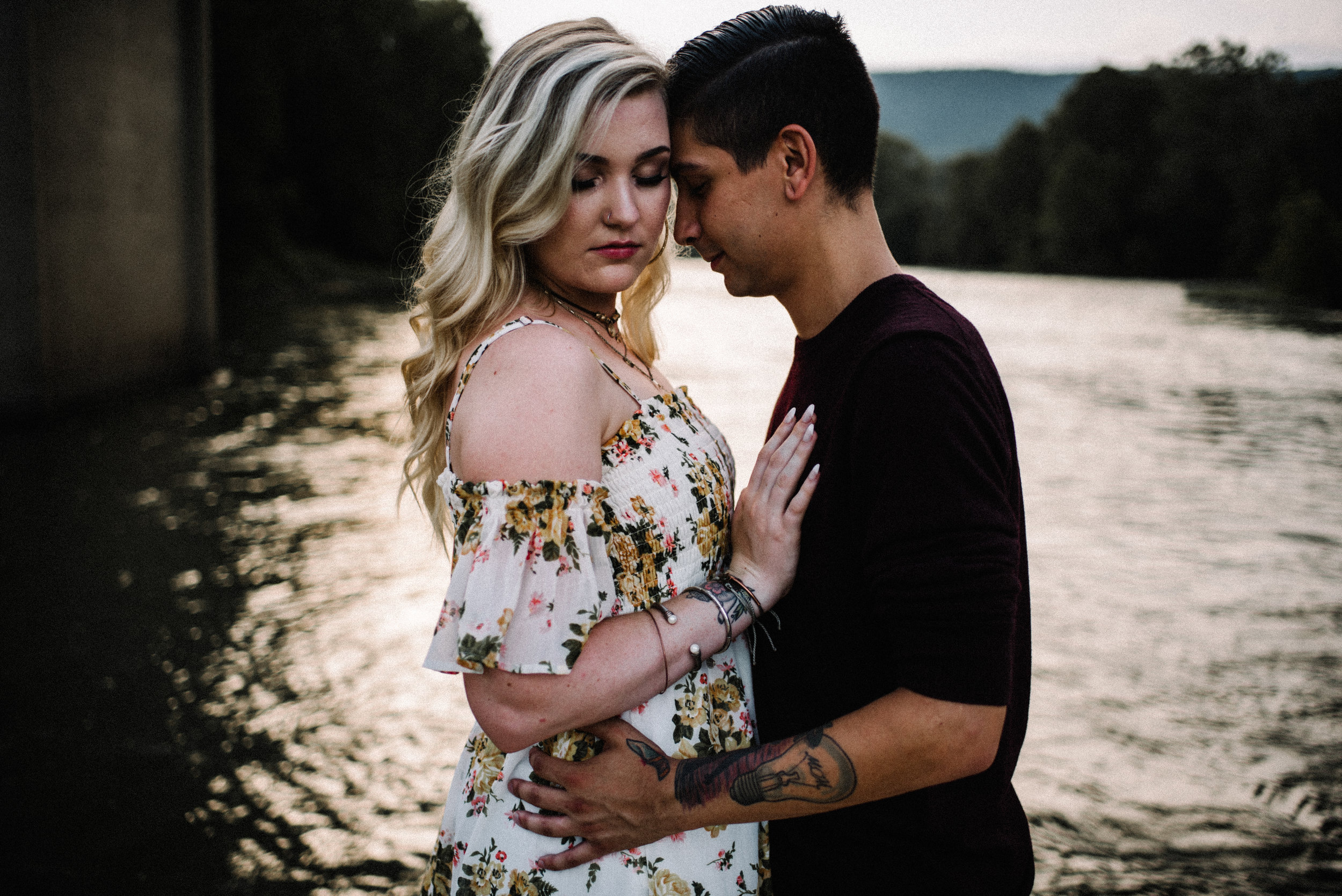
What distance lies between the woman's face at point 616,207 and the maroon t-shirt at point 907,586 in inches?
16.9

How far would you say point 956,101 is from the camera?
547 ft

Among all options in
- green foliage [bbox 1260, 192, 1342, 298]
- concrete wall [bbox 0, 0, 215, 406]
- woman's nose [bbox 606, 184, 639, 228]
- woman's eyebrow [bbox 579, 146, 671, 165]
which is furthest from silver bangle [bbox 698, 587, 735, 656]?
green foliage [bbox 1260, 192, 1342, 298]

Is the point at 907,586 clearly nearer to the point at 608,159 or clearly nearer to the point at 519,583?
the point at 519,583

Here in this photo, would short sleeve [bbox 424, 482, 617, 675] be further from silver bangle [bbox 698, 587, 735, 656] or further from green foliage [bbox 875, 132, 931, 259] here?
green foliage [bbox 875, 132, 931, 259]

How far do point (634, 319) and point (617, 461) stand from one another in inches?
34.6

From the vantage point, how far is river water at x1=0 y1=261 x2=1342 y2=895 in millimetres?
3930

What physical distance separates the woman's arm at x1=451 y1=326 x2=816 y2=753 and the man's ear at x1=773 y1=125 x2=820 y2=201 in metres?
0.49

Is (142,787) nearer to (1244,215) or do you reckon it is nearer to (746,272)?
(746,272)

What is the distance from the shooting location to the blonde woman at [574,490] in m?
1.68

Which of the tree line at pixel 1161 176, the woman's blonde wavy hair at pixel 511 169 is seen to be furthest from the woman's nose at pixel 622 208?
the tree line at pixel 1161 176

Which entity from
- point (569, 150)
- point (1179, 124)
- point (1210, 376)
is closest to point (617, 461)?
point (569, 150)

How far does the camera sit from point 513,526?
1.65 metres

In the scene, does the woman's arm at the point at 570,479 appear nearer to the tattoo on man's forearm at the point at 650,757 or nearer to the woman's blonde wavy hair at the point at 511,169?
the tattoo on man's forearm at the point at 650,757

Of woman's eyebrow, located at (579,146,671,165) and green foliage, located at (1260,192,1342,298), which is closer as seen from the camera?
woman's eyebrow, located at (579,146,671,165)
